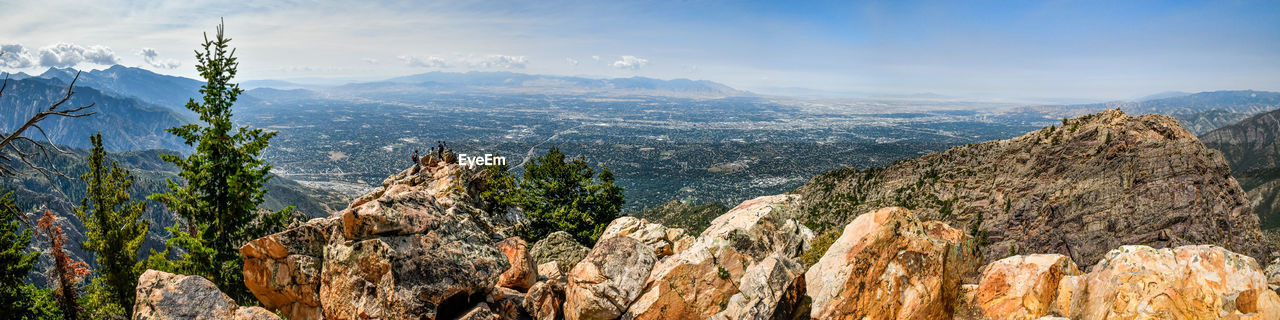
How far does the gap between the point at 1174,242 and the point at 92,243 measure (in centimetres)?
8410

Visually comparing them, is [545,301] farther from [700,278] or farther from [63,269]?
[63,269]

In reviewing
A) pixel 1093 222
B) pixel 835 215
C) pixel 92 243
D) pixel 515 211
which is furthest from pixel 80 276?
pixel 1093 222

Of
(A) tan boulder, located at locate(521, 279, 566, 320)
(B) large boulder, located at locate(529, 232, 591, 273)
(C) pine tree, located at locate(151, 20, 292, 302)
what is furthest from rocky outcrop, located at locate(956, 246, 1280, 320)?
(C) pine tree, located at locate(151, 20, 292, 302)

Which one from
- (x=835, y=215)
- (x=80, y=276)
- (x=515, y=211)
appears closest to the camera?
(x=80, y=276)

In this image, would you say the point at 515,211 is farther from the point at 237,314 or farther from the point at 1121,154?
the point at 1121,154

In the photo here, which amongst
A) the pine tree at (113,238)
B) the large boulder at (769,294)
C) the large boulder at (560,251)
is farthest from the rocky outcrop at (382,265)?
the pine tree at (113,238)

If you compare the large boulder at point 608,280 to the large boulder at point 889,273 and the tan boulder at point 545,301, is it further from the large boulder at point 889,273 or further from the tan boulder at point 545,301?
the large boulder at point 889,273

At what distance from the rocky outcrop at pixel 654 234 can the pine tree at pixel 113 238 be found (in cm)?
2670

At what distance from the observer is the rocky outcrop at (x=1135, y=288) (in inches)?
547

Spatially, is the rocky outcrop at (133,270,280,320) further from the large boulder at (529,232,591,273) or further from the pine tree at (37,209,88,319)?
the pine tree at (37,209,88,319)

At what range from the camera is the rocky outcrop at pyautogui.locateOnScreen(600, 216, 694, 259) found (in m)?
24.6

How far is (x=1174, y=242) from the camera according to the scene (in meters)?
51.5

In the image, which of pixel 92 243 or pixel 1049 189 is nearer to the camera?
pixel 92 243

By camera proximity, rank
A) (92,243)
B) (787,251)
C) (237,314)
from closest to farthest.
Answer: (237,314) < (787,251) < (92,243)
